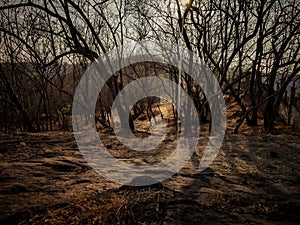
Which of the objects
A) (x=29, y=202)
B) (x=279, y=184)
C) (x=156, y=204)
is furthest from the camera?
(x=279, y=184)

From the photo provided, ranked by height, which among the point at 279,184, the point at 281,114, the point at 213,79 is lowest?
the point at 279,184

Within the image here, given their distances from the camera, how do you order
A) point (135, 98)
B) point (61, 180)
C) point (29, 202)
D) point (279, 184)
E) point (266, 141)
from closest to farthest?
point (29, 202)
point (61, 180)
point (279, 184)
point (266, 141)
point (135, 98)

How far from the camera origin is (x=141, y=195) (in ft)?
6.45

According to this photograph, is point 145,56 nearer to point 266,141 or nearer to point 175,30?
point 175,30

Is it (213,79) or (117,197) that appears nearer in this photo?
(117,197)

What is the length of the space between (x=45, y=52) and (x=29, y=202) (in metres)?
10.9

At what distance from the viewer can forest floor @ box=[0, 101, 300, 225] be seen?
1.58 meters

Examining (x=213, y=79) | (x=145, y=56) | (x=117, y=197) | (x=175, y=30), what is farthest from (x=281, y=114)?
(x=117, y=197)

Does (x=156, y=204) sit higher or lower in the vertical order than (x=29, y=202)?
lower

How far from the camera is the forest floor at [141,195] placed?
1.58 meters

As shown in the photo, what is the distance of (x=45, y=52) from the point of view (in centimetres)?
1066

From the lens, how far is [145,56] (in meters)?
11.2

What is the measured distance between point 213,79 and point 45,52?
903 cm

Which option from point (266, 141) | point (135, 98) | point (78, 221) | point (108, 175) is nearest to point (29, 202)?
point (78, 221)
